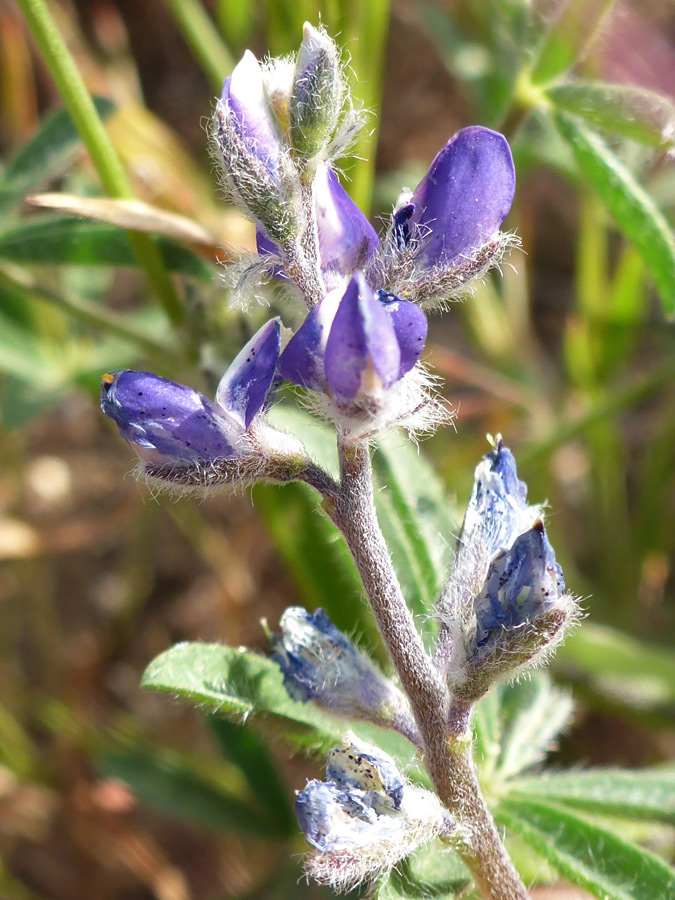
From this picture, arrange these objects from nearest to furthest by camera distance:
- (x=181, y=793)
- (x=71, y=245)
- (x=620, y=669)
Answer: (x=71, y=245) → (x=181, y=793) → (x=620, y=669)

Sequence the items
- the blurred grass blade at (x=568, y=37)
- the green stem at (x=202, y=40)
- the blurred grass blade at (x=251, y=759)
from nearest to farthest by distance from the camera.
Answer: the blurred grass blade at (x=568, y=37)
the blurred grass blade at (x=251, y=759)
the green stem at (x=202, y=40)

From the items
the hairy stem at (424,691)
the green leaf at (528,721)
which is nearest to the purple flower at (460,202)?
the hairy stem at (424,691)

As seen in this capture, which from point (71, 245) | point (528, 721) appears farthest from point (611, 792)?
point (71, 245)

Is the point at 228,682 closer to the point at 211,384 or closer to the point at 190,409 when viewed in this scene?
the point at 190,409

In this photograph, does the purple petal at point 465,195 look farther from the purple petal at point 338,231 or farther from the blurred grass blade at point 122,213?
the blurred grass blade at point 122,213

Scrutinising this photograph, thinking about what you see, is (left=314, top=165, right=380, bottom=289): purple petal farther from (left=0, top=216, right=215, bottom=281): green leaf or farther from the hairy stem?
(left=0, top=216, right=215, bottom=281): green leaf

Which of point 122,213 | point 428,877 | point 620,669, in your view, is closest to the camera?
point 428,877
